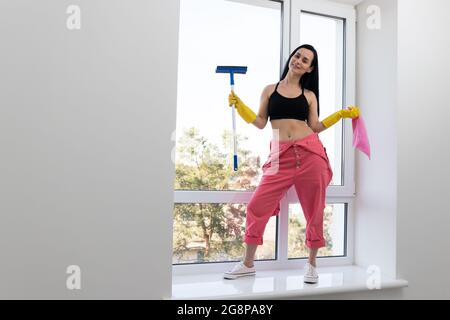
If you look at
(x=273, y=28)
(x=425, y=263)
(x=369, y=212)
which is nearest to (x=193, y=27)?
(x=273, y=28)

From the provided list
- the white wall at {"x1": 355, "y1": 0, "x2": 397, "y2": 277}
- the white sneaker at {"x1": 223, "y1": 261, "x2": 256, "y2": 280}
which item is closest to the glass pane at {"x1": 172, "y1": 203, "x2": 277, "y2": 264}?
the white sneaker at {"x1": 223, "y1": 261, "x2": 256, "y2": 280}

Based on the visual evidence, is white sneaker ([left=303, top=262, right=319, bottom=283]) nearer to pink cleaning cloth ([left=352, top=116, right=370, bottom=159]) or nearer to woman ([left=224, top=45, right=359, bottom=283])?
woman ([left=224, top=45, right=359, bottom=283])

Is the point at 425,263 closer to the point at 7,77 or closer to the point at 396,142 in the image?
the point at 396,142

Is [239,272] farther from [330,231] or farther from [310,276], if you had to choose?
[330,231]

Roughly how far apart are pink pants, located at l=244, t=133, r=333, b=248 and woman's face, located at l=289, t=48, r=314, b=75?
0.98ft

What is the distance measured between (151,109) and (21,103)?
400mm

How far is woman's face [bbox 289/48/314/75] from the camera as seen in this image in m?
1.75

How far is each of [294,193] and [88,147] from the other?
98 cm

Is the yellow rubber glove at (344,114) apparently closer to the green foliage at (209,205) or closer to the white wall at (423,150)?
the white wall at (423,150)

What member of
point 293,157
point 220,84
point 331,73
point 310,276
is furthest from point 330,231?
point 220,84

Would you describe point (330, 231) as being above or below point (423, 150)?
below

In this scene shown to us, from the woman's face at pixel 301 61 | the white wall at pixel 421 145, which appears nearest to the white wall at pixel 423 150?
the white wall at pixel 421 145

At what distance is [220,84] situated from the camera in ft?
5.97

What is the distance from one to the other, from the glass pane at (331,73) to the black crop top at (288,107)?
333 mm
